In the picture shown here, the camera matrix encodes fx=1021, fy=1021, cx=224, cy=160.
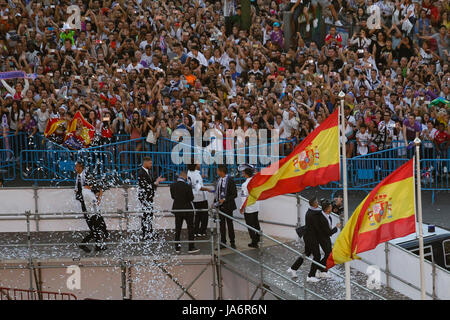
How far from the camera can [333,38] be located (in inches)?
1036

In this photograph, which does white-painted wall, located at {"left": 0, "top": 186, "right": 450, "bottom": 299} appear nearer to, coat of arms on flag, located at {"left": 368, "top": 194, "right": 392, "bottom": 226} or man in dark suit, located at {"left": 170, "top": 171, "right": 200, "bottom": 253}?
man in dark suit, located at {"left": 170, "top": 171, "right": 200, "bottom": 253}

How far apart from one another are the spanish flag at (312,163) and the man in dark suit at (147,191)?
439 centimetres

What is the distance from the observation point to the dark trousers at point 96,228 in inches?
757

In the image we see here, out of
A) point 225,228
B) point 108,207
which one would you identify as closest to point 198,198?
point 225,228

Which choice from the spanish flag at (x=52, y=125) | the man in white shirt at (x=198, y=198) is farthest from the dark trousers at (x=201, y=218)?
the spanish flag at (x=52, y=125)

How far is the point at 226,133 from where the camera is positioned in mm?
22547

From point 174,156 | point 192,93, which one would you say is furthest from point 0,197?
point 192,93

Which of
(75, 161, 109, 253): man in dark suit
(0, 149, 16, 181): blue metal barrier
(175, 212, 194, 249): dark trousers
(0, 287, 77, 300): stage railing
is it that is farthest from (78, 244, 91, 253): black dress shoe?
(0, 149, 16, 181): blue metal barrier

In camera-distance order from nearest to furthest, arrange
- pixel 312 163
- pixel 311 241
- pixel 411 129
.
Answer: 1. pixel 312 163
2. pixel 311 241
3. pixel 411 129

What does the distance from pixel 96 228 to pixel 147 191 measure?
1.19 m

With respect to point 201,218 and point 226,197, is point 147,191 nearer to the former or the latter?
point 201,218

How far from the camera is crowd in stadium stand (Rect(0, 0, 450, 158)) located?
2317 cm

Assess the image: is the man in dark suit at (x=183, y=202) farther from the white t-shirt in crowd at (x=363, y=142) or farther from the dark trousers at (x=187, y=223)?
the white t-shirt in crowd at (x=363, y=142)

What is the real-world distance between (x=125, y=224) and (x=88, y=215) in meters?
1.25
